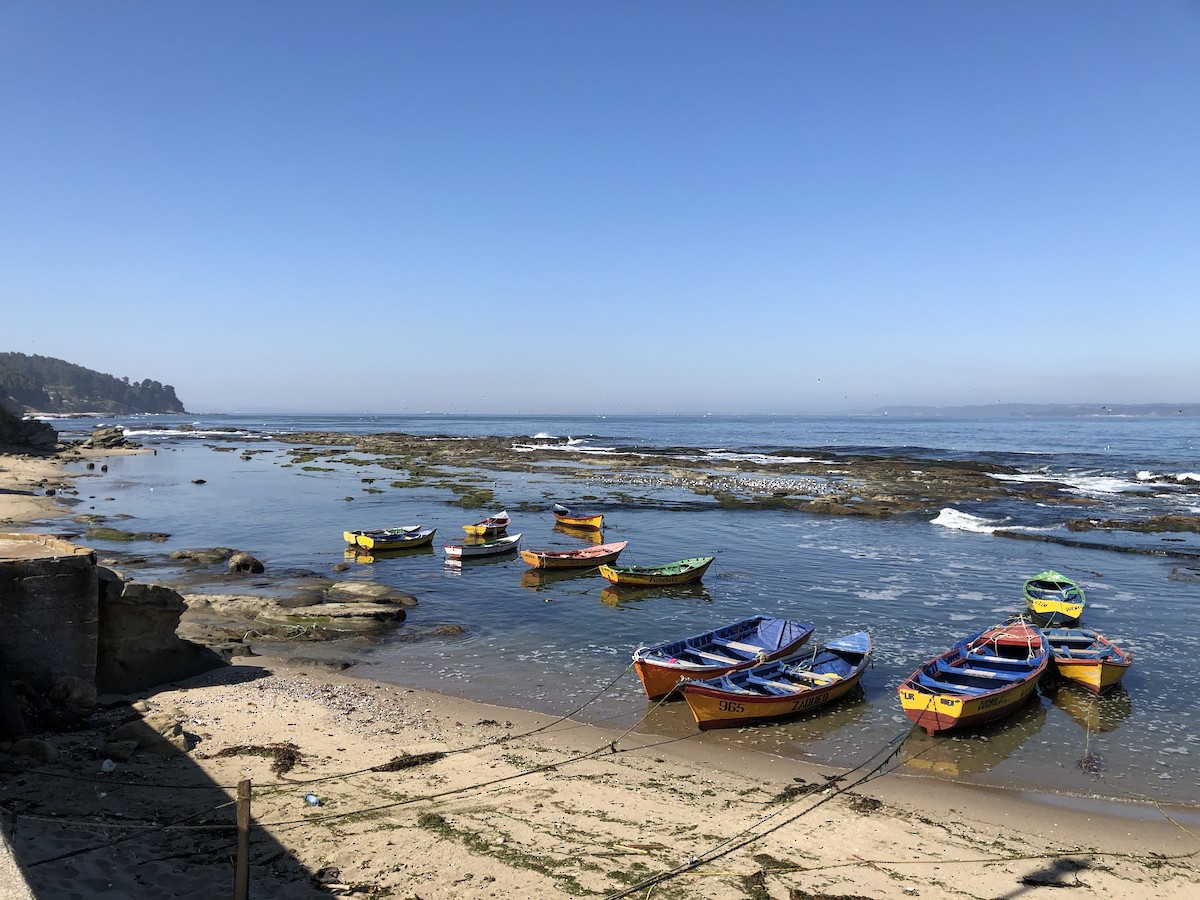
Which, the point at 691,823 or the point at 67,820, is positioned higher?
the point at 67,820

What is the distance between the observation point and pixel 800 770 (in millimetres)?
12688

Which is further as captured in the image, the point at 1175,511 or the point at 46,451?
the point at 46,451

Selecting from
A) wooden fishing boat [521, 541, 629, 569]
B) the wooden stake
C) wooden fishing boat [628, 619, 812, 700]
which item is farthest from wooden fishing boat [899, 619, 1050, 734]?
wooden fishing boat [521, 541, 629, 569]

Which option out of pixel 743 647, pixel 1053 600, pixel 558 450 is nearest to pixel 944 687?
pixel 743 647

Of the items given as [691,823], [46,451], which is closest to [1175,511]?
[691,823]

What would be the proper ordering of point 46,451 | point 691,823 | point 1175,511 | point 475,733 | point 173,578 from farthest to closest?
point 46,451, point 1175,511, point 173,578, point 475,733, point 691,823

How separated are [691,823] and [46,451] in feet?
265

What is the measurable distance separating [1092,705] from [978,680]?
252 cm

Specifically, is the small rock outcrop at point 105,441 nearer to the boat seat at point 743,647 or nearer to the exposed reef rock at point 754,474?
the exposed reef rock at point 754,474

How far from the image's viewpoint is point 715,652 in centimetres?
1803

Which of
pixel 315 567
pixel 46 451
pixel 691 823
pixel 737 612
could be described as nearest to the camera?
pixel 691 823

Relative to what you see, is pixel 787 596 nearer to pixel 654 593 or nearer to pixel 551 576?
pixel 654 593

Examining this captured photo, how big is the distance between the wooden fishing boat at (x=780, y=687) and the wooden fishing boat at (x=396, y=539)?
63.5ft

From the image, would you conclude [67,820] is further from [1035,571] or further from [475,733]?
[1035,571]
